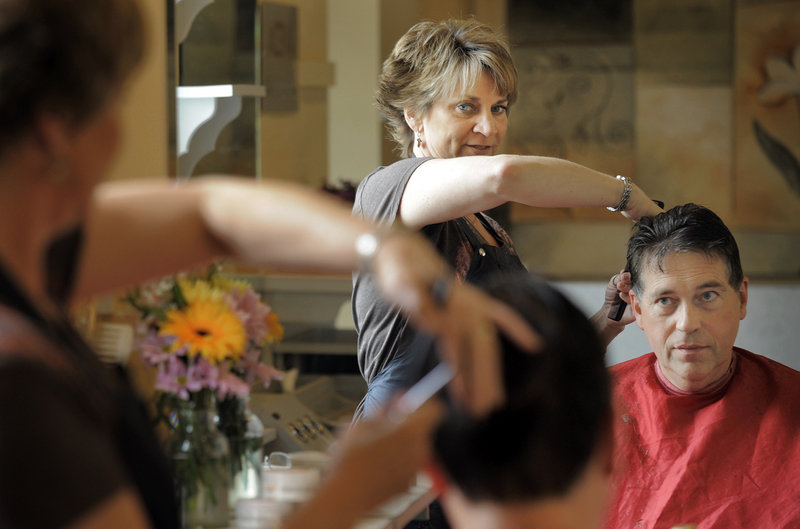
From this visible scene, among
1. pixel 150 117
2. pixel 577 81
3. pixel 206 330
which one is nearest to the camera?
pixel 206 330

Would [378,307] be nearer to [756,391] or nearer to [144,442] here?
[756,391]

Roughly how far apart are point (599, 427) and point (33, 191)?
53 cm

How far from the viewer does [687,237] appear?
2.12 metres

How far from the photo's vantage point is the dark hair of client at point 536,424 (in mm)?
812

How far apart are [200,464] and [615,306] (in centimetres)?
117

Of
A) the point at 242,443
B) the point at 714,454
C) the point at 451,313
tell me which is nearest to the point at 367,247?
the point at 451,313

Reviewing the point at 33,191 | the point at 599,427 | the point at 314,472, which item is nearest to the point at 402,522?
the point at 314,472

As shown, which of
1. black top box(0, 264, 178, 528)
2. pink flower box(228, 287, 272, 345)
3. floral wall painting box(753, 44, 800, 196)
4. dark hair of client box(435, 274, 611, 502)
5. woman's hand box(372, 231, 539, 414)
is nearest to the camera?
black top box(0, 264, 178, 528)

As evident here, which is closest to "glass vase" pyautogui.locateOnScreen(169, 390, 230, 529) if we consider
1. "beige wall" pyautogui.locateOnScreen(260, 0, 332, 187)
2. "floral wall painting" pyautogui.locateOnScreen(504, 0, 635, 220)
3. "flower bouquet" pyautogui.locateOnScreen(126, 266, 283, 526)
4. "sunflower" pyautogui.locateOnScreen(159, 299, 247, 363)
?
"flower bouquet" pyautogui.locateOnScreen(126, 266, 283, 526)

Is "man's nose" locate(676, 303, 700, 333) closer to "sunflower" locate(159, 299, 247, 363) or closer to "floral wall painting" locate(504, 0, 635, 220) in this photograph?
"sunflower" locate(159, 299, 247, 363)

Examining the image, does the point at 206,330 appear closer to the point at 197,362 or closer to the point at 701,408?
the point at 197,362

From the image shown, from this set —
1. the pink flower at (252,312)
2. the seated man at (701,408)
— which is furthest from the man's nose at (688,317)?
the pink flower at (252,312)

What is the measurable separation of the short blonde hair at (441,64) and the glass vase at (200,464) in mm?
878

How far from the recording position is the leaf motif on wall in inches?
154
